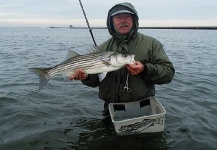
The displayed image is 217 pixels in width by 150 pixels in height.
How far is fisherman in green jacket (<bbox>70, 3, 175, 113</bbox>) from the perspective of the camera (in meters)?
5.80

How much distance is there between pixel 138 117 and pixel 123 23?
6.74 feet

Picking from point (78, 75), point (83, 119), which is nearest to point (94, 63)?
point (78, 75)

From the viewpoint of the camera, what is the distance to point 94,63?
219 inches

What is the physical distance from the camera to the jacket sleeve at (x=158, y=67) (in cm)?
555

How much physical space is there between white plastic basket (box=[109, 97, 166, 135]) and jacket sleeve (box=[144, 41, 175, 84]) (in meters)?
0.70

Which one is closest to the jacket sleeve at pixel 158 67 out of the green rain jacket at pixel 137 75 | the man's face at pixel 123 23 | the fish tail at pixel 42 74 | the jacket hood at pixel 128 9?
the green rain jacket at pixel 137 75

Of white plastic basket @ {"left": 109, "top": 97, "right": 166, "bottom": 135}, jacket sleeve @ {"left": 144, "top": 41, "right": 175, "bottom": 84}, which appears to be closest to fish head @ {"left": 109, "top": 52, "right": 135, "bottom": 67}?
jacket sleeve @ {"left": 144, "top": 41, "right": 175, "bottom": 84}

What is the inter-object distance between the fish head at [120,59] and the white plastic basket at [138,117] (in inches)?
45.3

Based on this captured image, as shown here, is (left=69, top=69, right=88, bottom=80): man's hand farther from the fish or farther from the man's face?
the man's face

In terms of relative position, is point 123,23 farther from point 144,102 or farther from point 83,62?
point 144,102

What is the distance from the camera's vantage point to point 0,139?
645 centimetres

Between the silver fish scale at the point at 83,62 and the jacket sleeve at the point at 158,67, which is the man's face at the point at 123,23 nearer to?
the jacket sleeve at the point at 158,67

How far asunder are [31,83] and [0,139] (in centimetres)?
577

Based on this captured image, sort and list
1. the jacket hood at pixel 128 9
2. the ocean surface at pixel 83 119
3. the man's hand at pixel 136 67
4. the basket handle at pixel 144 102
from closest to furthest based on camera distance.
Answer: the man's hand at pixel 136 67 < the jacket hood at pixel 128 9 < the ocean surface at pixel 83 119 < the basket handle at pixel 144 102
